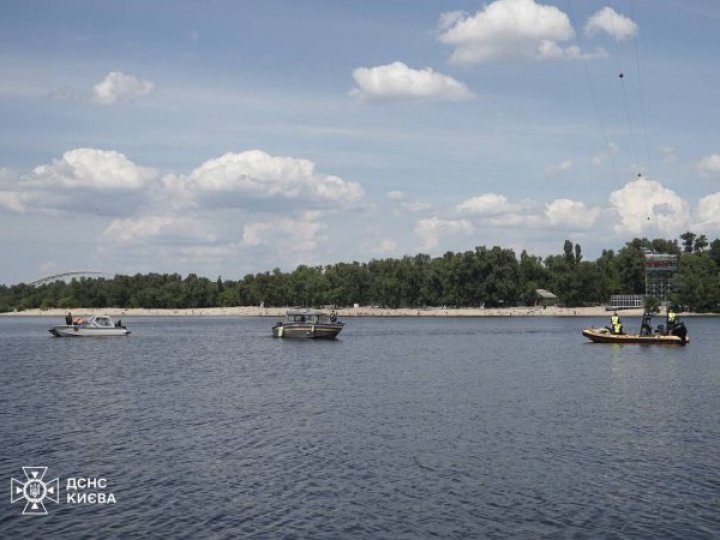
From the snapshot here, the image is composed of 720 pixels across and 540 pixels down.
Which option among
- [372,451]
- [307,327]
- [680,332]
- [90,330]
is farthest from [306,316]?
[372,451]

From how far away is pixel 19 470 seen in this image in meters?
33.1

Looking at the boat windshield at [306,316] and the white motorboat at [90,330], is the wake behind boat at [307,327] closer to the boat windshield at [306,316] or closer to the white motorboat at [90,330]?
the boat windshield at [306,316]

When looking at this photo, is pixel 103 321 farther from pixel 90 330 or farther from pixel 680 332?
pixel 680 332

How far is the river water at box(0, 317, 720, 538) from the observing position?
86.8 feet

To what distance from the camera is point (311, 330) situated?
124 metres

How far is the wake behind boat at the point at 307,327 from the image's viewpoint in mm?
124250

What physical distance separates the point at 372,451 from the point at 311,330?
3455 inches

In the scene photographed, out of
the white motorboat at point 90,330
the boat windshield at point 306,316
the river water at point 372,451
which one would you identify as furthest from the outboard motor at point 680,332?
the white motorboat at point 90,330

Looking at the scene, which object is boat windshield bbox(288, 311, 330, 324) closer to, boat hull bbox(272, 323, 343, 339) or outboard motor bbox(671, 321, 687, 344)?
boat hull bbox(272, 323, 343, 339)

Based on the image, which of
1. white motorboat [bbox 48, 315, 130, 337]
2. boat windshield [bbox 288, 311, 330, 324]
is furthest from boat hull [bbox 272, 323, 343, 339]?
white motorboat [bbox 48, 315, 130, 337]

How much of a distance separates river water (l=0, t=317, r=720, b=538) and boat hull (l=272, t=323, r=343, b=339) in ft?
159

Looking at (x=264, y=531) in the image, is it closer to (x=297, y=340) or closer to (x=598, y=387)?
(x=598, y=387)

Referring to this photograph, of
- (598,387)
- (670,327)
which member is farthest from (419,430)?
(670,327)

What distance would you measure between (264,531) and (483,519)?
23.7 feet
